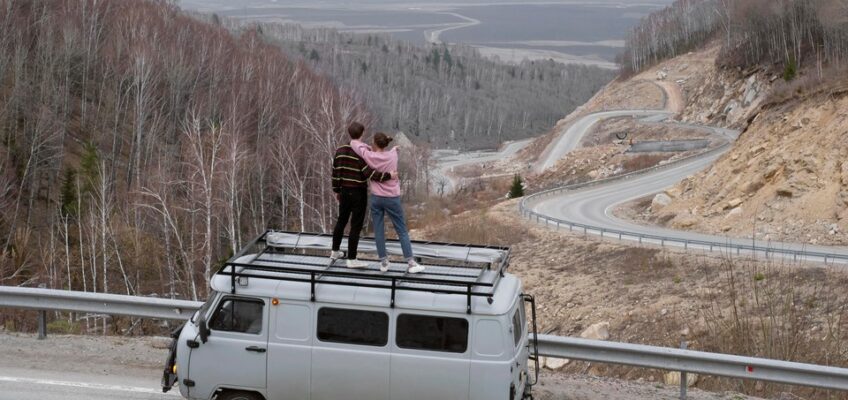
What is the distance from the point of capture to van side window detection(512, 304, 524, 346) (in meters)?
9.52

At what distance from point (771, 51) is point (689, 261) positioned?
52155mm

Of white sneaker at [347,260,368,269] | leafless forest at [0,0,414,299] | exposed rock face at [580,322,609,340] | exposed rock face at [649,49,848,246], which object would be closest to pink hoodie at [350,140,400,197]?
white sneaker at [347,260,368,269]

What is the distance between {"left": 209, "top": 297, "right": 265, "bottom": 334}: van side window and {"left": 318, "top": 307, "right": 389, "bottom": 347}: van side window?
0.67 meters

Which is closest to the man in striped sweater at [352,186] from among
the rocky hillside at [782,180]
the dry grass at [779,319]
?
the dry grass at [779,319]

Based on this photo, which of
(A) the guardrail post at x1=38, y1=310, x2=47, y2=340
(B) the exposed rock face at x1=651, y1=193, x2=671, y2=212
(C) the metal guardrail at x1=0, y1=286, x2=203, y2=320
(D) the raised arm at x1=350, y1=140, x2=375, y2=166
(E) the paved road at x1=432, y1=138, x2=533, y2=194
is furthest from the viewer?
(E) the paved road at x1=432, y1=138, x2=533, y2=194

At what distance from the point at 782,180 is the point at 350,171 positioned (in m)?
30.3

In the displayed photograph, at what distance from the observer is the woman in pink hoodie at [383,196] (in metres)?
10.3

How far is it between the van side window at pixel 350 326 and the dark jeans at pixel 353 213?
1078 millimetres

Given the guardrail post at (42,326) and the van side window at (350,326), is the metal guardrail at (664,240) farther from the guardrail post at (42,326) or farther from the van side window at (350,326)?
the guardrail post at (42,326)

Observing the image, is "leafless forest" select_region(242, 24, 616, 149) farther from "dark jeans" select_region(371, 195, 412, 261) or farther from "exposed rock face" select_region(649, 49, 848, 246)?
"dark jeans" select_region(371, 195, 412, 261)

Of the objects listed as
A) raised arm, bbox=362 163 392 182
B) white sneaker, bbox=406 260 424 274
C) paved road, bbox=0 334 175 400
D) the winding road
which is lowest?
the winding road

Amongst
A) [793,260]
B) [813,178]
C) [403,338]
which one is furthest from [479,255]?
[813,178]

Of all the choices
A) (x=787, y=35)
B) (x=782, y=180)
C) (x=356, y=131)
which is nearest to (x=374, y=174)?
(x=356, y=131)

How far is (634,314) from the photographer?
93.6 ft
